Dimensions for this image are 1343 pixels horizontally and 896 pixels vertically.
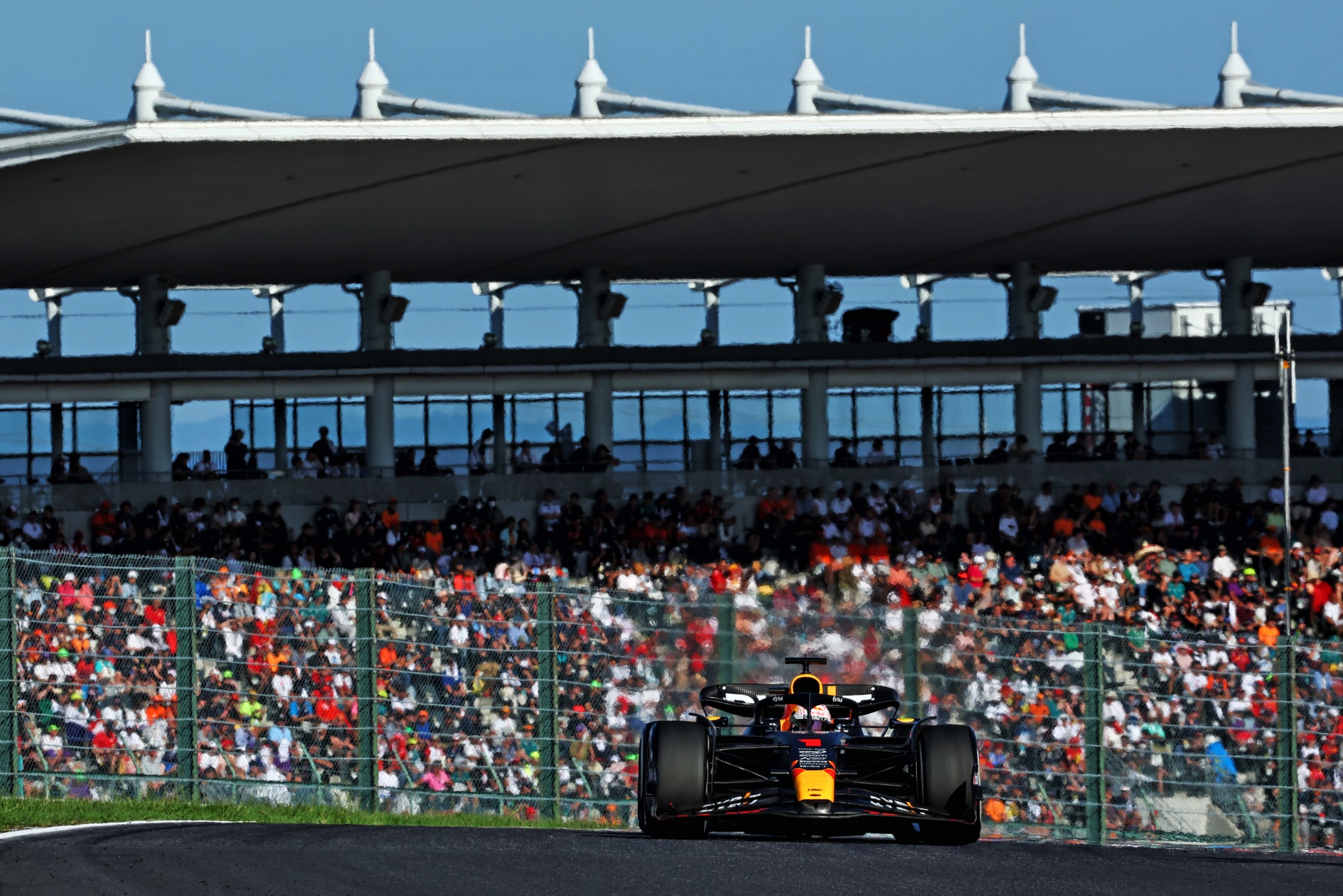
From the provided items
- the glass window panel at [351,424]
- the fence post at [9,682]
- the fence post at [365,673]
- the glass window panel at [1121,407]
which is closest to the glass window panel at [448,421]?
the glass window panel at [351,424]

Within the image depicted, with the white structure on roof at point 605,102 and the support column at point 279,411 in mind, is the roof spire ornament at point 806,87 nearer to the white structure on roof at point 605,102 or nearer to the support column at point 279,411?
the white structure on roof at point 605,102

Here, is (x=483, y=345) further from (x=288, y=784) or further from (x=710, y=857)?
(x=710, y=857)

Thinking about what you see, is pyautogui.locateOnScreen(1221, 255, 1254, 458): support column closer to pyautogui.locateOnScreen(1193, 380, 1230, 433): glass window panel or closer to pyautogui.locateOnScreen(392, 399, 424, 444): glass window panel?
pyautogui.locateOnScreen(1193, 380, 1230, 433): glass window panel

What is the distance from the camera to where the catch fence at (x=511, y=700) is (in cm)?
1252

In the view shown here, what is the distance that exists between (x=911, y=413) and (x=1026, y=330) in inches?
100.0

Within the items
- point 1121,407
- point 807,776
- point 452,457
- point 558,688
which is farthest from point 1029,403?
point 807,776

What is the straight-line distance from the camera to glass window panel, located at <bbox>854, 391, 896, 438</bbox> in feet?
109

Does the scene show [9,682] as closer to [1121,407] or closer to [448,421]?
[448,421]

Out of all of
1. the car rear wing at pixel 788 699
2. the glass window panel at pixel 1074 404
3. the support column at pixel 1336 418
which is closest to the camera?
the car rear wing at pixel 788 699

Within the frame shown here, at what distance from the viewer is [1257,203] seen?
98.3ft

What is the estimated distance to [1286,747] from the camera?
1264cm

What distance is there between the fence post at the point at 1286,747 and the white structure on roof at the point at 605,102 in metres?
13.9

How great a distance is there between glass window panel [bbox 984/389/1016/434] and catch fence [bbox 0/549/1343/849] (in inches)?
790

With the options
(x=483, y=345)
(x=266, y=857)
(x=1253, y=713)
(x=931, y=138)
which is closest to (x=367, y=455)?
(x=483, y=345)
